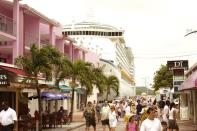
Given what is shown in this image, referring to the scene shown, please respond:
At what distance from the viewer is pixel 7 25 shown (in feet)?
113

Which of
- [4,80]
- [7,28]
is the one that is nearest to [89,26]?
[7,28]

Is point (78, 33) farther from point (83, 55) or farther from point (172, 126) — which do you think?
point (172, 126)

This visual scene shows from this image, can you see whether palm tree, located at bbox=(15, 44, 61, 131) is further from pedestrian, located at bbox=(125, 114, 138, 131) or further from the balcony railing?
pedestrian, located at bbox=(125, 114, 138, 131)

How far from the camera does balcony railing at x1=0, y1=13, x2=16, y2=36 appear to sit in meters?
34.0

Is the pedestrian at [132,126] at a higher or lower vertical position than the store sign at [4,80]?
lower

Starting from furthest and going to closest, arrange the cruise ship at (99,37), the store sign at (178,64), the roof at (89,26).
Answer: the roof at (89,26)
the cruise ship at (99,37)
the store sign at (178,64)

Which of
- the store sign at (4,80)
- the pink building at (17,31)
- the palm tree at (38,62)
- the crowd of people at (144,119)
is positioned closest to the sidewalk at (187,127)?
the crowd of people at (144,119)

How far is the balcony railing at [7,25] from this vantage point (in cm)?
3403

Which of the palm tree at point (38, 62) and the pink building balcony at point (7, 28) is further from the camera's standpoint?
the pink building balcony at point (7, 28)

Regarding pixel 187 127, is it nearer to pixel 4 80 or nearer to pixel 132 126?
pixel 4 80

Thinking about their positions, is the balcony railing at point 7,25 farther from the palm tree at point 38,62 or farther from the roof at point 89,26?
the roof at point 89,26

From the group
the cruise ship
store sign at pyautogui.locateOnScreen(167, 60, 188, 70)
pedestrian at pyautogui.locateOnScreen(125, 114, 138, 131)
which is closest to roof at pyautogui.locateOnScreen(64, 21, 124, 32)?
the cruise ship

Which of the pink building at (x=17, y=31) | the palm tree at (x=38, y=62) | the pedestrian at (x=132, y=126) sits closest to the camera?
the pedestrian at (x=132, y=126)

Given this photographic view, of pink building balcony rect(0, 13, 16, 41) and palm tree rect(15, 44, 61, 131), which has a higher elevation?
pink building balcony rect(0, 13, 16, 41)
